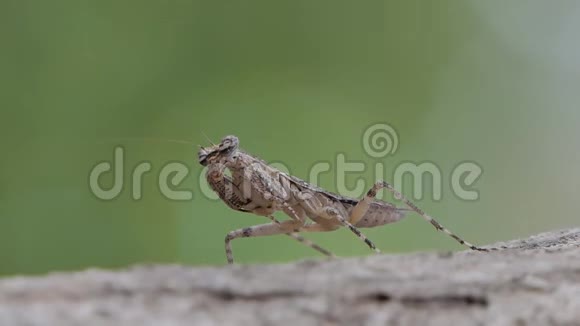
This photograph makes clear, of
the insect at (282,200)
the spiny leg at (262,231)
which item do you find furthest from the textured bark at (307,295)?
the spiny leg at (262,231)

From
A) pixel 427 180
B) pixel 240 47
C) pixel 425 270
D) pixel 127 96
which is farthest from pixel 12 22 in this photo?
pixel 425 270

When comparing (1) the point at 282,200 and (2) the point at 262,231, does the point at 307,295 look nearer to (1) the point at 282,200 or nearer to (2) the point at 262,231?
(1) the point at 282,200

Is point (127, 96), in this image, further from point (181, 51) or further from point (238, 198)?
point (238, 198)

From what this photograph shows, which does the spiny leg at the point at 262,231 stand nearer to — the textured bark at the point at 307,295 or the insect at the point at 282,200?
the insect at the point at 282,200

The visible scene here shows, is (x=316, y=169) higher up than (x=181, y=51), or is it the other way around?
(x=181, y=51)

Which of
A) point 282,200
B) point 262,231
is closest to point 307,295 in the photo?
point 282,200

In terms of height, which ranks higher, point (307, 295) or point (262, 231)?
point (262, 231)
